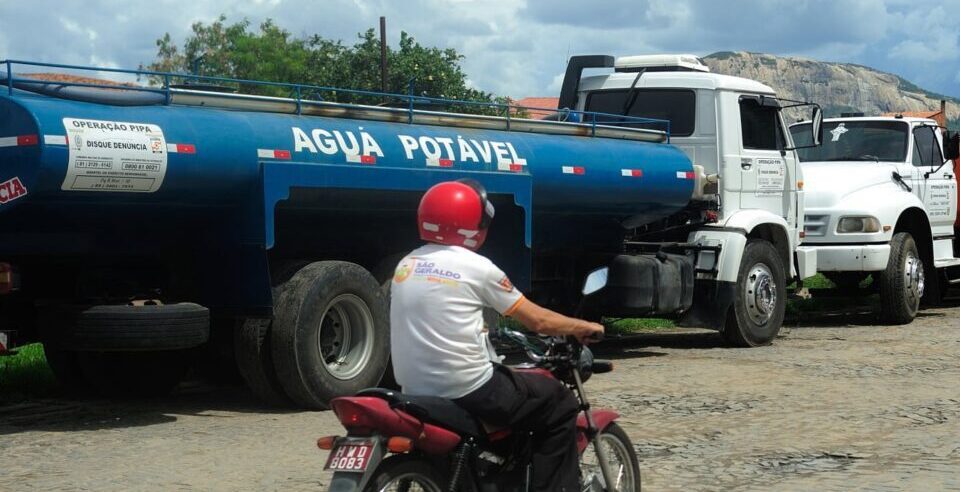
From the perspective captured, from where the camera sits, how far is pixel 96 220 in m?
9.40

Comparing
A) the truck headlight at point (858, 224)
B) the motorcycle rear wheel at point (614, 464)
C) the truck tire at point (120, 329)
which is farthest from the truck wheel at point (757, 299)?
the motorcycle rear wheel at point (614, 464)

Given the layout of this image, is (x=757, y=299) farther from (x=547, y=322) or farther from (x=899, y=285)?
(x=547, y=322)

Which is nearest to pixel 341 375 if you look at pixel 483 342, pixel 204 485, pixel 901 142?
pixel 204 485

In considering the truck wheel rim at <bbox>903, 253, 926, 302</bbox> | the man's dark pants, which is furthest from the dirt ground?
the truck wheel rim at <bbox>903, 253, 926, 302</bbox>

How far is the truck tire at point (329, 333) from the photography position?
1003 cm

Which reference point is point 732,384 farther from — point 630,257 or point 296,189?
point 296,189

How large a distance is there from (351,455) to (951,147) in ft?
49.0

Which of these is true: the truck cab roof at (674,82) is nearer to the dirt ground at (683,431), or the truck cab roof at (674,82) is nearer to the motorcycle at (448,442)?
the dirt ground at (683,431)

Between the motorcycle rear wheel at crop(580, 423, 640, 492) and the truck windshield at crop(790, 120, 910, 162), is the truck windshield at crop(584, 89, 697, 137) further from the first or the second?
the motorcycle rear wheel at crop(580, 423, 640, 492)

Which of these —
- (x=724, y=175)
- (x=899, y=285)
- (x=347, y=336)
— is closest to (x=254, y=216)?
(x=347, y=336)

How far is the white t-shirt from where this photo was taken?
531cm

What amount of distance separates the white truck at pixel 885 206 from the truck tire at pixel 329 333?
7.55 meters

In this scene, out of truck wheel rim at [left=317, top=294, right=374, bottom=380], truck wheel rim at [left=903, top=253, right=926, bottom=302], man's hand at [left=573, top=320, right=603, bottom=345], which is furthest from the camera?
truck wheel rim at [left=903, top=253, right=926, bottom=302]

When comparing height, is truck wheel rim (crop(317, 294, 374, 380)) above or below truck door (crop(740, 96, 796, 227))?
below
